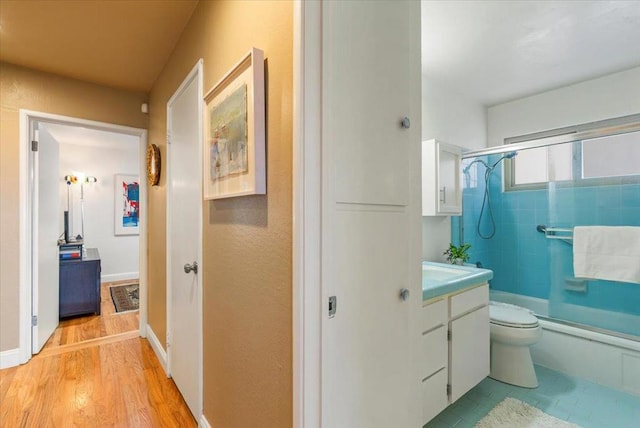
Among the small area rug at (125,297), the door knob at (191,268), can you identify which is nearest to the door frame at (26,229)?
the small area rug at (125,297)

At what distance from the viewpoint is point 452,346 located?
1725 millimetres

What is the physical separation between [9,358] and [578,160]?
4.97m

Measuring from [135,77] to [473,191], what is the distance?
130 inches

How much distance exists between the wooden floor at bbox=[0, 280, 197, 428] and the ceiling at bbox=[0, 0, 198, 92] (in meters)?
2.40

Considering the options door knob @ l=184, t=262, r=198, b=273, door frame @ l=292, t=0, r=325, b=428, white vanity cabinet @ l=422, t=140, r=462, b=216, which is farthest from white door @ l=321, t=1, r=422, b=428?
white vanity cabinet @ l=422, t=140, r=462, b=216

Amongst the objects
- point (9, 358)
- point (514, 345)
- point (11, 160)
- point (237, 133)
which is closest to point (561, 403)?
point (514, 345)

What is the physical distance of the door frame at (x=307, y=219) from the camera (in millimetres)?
860

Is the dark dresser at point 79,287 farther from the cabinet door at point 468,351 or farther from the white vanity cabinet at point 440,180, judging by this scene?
the cabinet door at point 468,351

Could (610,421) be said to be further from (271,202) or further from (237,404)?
(271,202)

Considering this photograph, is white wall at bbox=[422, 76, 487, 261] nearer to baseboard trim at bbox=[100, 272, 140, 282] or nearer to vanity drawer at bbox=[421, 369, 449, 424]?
vanity drawer at bbox=[421, 369, 449, 424]

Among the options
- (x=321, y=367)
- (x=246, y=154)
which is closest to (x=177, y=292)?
(x=246, y=154)

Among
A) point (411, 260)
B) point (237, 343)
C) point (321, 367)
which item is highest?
point (411, 260)

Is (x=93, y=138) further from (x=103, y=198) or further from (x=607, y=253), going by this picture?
(x=607, y=253)

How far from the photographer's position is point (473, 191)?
3.03m
